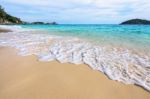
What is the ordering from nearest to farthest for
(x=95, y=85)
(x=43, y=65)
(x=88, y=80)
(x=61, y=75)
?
(x=95, y=85) → (x=88, y=80) → (x=61, y=75) → (x=43, y=65)

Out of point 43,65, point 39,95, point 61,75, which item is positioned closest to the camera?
point 39,95

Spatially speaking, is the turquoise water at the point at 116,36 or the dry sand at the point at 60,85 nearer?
the dry sand at the point at 60,85

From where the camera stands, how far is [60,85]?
317 centimetres

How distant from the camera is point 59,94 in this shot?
2.80 m

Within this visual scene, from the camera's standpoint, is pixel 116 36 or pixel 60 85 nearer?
pixel 60 85

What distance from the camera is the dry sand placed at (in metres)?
2.78

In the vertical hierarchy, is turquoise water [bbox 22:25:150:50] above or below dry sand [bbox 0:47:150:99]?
below

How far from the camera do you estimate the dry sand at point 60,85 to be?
9.11 feet

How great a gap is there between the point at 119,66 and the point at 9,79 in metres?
3.02

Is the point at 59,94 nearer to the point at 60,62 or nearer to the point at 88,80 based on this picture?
the point at 88,80

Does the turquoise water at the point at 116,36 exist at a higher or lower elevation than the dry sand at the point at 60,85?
lower

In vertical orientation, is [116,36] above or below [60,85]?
below

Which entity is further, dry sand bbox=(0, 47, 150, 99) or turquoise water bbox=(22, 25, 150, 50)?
turquoise water bbox=(22, 25, 150, 50)

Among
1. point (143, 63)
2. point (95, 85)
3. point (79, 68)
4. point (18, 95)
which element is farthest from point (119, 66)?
point (18, 95)
